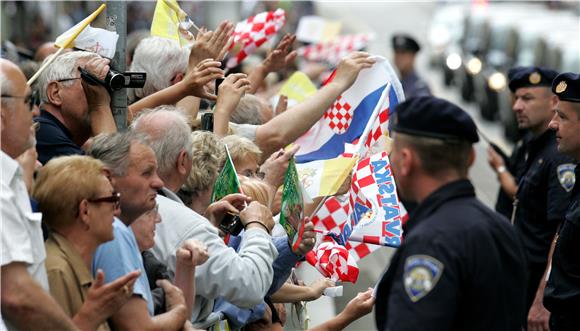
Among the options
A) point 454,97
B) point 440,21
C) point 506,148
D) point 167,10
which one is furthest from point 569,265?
point 440,21

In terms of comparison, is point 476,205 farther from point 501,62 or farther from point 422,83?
point 501,62

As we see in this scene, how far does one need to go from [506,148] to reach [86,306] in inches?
680

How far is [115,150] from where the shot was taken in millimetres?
5090

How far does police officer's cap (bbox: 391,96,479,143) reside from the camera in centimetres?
452

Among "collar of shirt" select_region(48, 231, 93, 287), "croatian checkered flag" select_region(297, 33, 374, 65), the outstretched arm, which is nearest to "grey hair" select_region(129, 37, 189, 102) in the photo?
the outstretched arm

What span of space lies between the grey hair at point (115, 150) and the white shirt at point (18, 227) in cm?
65

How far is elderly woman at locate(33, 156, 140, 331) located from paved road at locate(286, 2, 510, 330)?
267 cm

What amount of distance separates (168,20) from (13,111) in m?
2.73

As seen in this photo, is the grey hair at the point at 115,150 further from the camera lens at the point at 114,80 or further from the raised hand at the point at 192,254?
the camera lens at the point at 114,80

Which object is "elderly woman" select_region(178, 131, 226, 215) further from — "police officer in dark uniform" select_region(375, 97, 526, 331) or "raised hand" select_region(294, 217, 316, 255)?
"police officer in dark uniform" select_region(375, 97, 526, 331)

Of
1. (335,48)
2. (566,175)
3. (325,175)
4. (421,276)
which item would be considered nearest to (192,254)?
(421,276)

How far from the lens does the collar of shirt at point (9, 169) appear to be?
14.3ft

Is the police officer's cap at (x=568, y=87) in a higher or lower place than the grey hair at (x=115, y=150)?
lower

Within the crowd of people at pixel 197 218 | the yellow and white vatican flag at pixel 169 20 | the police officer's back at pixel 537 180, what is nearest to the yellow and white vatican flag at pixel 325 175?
the crowd of people at pixel 197 218
